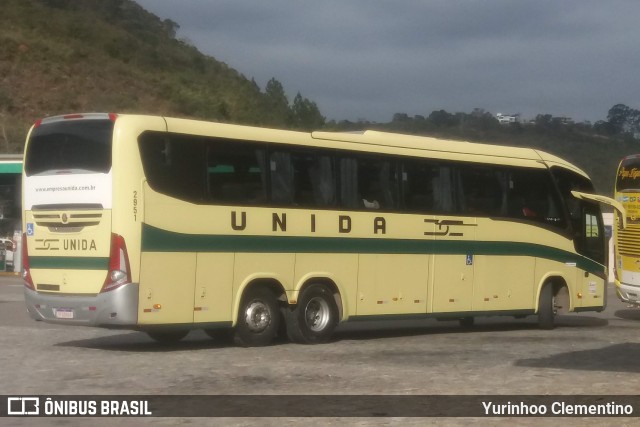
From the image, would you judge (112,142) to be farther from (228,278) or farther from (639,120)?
(639,120)

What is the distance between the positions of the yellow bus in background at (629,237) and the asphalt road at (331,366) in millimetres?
4148

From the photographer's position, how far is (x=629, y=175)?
26594 mm

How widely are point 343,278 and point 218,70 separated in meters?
87.4

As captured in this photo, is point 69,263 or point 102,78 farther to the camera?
point 102,78

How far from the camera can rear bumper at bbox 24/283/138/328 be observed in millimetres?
15953

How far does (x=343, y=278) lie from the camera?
19.1m

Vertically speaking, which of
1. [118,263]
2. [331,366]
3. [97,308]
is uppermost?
[118,263]

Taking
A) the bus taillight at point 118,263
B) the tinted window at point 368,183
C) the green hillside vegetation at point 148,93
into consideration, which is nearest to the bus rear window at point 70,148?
the bus taillight at point 118,263

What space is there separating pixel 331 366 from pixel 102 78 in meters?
70.1

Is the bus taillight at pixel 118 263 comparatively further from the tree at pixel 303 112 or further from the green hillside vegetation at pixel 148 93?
the tree at pixel 303 112

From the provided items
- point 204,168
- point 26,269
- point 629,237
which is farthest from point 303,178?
point 629,237

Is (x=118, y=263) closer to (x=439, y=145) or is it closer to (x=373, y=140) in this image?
(x=373, y=140)

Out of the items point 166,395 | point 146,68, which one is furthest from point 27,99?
point 166,395

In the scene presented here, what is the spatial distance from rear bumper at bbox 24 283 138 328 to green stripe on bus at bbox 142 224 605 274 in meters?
0.69
